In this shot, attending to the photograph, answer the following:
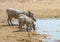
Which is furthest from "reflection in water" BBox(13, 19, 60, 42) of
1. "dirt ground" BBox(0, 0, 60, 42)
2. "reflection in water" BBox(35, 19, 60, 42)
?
"dirt ground" BBox(0, 0, 60, 42)

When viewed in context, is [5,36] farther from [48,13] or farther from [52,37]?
[48,13]

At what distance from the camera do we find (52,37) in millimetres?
12281

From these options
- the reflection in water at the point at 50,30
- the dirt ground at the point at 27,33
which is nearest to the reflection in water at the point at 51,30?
the reflection in water at the point at 50,30

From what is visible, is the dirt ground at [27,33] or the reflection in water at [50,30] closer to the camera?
the dirt ground at [27,33]

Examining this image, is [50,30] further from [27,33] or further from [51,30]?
[27,33]

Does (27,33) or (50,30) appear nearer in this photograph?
(27,33)

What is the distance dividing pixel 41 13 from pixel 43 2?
240 inches

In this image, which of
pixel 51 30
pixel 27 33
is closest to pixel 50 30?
pixel 51 30

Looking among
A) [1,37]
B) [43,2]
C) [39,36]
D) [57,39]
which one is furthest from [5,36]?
[43,2]

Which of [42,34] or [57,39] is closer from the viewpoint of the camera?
[57,39]

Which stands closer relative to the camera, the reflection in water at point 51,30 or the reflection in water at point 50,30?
the reflection in water at point 51,30

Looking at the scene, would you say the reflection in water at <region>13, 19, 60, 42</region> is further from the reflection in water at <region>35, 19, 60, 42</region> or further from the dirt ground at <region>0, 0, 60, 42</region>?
the dirt ground at <region>0, 0, 60, 42</region>

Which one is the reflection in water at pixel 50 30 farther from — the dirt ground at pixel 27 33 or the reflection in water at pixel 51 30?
the dirt ground at pixel 27 33

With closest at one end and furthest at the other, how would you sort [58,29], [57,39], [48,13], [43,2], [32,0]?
[57,39], [58,29], [48,13], [43,2], [32,0]
